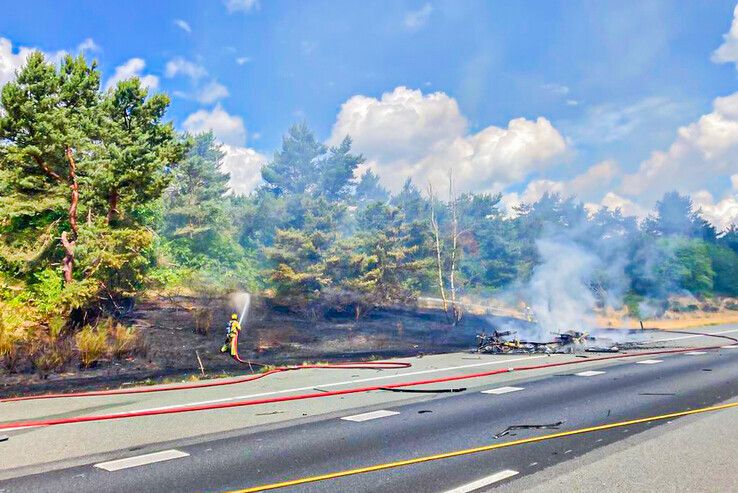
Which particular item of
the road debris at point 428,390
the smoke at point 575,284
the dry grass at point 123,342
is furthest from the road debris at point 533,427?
the smoke at point 575,284

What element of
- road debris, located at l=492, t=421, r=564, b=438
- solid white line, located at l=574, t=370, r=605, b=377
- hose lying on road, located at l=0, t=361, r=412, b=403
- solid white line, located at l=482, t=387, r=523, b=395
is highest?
hose lying on road, located at l=0, t=361, r=412, b=403

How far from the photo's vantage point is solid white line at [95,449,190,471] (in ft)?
17.9

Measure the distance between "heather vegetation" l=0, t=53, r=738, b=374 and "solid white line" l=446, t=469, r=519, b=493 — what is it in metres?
12.6

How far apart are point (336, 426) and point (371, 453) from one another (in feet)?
5.00

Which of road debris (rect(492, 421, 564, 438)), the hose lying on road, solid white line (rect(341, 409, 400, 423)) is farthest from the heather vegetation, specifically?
road debris (rect(492, 421, 564, 438))

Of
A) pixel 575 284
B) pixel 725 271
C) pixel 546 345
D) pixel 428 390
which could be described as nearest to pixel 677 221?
pixel 725 271

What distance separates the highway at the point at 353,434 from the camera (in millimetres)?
5027

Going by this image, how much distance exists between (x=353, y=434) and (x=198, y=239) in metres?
33.7

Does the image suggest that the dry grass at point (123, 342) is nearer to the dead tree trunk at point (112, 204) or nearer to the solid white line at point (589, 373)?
the dead tree trunk at point (112, 204)

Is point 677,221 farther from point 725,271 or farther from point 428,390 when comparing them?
point 428,390

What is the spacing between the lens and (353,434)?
22.3 ft

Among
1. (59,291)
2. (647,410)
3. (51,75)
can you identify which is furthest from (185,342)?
(647,410)

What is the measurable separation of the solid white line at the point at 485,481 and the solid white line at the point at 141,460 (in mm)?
3276

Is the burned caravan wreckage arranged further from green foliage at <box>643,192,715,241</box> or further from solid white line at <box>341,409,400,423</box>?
green foliage at <box>643,192,715,241</box>
